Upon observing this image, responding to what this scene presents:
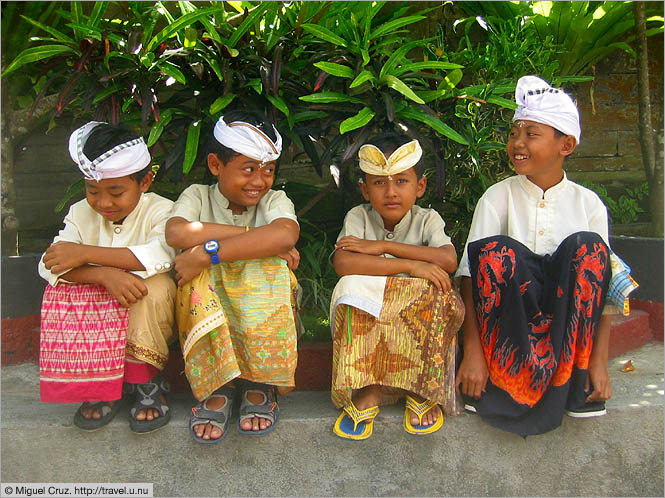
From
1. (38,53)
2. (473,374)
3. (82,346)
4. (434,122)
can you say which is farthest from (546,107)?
(38,53)

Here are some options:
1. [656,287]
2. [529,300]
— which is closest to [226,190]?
[529,300]

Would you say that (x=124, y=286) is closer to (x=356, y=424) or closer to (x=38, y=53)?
(x=356, y=424)

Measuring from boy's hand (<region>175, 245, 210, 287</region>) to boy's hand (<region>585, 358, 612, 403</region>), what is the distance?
5.43ft

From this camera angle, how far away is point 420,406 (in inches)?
100

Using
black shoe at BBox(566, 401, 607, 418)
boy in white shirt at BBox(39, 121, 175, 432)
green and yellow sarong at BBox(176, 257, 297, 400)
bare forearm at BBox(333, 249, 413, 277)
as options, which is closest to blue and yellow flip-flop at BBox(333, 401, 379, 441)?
green and yellow sarong at BBox(176, 257, 297, 400)

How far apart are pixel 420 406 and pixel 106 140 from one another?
67.7 inches

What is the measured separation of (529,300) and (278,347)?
3.43 ft

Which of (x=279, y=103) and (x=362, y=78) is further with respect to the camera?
(x=279, y=103)

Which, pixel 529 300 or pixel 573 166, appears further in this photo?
pixel 573 166

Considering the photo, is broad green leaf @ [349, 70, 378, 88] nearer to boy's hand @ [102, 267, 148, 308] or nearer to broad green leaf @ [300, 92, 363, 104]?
broad green leaf @ [300, 92, 363, 104]

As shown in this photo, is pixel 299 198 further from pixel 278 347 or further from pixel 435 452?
pixel 435 452

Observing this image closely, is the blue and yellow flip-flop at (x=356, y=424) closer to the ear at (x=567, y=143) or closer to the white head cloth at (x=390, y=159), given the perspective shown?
the white head cloth at (x=390, y=159)

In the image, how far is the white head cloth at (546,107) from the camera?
8.68ft

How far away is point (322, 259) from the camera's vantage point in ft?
11.6
